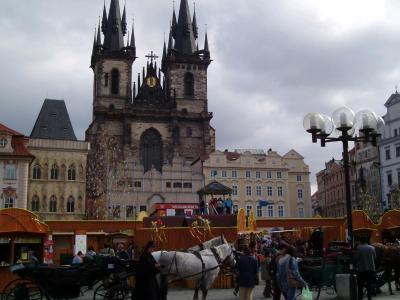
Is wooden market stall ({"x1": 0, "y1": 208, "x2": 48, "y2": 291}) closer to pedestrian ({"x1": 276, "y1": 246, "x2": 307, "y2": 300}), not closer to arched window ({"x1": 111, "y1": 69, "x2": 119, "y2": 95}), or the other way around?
pedestrian ({"x1": 276, "y1": 246, "x2": 307, "y2": 300})

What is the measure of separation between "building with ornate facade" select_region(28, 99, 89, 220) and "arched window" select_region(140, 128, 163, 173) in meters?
16.6

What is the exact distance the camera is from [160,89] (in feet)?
262

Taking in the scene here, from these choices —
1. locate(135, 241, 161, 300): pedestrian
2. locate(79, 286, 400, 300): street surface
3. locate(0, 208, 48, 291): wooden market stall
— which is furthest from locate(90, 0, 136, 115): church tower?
locate(135, 241, 161, 300): pedestrian

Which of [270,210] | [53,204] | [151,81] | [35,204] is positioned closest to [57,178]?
[53,204]

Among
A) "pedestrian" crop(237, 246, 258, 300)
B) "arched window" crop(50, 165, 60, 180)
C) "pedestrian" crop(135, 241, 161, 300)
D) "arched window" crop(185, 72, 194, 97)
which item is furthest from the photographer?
"arched window" crop(185, 72, 194, 97)

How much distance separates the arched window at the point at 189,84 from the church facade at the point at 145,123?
0.15 meters

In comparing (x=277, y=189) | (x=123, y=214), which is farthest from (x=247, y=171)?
(x=123, y=214)

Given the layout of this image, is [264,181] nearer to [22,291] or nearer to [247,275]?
[22,291]

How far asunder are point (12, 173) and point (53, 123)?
13.8 m

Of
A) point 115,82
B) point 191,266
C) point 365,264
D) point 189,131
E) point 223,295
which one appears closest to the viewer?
point 191,266

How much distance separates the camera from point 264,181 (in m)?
68.8

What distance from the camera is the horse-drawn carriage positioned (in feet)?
40.7

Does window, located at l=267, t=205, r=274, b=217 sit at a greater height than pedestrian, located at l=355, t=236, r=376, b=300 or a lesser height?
greater

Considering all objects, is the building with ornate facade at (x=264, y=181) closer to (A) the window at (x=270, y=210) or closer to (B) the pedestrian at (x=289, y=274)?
(A) the window at (x=270, y=210)
